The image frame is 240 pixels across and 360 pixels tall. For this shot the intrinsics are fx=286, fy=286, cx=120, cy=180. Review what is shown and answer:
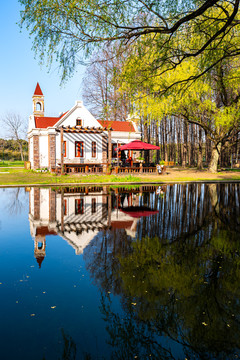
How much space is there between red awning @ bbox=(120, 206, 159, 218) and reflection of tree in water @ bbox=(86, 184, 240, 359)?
70.4 inches

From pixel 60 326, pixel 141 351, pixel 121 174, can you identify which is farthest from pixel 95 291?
pixel 121 174

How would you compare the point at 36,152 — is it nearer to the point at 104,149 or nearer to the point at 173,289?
the point at 104,149

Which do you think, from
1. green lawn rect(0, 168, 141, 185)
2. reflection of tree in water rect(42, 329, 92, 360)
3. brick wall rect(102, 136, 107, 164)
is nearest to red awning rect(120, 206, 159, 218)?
reflection of tree in water rect(42, 329, 92, 360)

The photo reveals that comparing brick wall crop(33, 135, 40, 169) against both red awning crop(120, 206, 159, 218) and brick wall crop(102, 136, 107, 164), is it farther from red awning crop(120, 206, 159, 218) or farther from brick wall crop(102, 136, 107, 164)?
red awning crop(120, 206, 159, 218)

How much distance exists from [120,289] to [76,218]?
5424 millimetres

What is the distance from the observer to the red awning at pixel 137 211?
10148 millimetres

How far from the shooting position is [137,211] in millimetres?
10742

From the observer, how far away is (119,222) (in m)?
→ 8.88

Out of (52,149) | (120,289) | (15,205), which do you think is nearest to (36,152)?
(52,149)

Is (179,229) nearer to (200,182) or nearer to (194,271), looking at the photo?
(194,271)

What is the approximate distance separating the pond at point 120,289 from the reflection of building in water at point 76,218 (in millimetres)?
56

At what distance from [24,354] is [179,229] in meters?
5.70

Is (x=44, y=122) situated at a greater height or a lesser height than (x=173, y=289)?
greater

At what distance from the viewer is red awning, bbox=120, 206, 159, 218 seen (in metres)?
10.1
